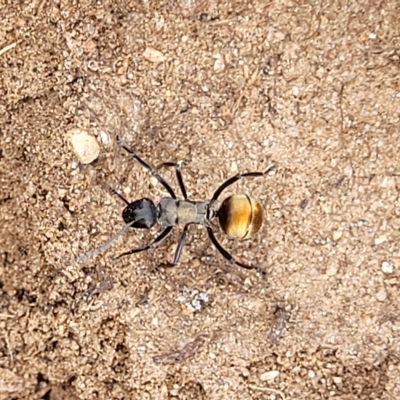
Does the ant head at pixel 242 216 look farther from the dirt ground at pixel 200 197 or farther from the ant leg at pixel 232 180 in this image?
the dirt ground at pixel 200 197

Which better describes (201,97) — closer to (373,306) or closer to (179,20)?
(179,20)

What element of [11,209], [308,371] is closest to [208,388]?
[308,371]

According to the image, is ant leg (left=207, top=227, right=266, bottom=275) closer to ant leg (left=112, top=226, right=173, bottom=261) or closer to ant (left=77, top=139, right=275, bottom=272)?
ant (left=77, top=139, right=275, bottom=272)

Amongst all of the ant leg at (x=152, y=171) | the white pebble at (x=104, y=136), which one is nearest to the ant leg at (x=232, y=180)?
the ant leg at (x=152, y=171)

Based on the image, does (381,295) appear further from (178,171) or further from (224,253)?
(178,171)

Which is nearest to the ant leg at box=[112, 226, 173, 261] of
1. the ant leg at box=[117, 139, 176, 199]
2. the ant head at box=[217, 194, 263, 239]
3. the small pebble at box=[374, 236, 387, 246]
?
the ant leg at box=[117, 139, 176, 199]

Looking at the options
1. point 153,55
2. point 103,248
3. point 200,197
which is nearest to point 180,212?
point 200,197
